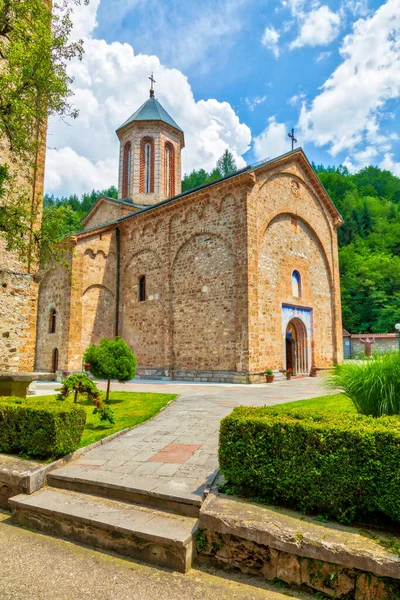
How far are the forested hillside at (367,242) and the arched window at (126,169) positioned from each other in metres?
5.17

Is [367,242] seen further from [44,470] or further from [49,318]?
[44,470]

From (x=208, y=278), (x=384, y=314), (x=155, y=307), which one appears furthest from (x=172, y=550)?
(x=384, y=314)

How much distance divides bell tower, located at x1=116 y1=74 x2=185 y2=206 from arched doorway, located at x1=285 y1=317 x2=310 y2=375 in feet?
40.6

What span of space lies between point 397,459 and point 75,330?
1648cm

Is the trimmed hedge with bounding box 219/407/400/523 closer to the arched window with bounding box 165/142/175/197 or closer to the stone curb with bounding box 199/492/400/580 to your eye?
the stone curb with bounding box 199/492/400/580

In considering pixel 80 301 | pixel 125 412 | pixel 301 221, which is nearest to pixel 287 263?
pixel 301 221

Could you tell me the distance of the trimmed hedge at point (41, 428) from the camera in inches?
193

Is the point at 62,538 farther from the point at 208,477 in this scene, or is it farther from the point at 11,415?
the point at 11,415

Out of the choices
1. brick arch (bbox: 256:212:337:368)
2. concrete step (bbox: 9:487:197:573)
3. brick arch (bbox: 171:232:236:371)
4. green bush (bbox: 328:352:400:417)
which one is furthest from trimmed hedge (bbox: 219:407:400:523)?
brick arch (bbox: 256:212:337:368)

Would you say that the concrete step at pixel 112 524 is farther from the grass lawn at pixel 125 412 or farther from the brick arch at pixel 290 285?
the brick arch at pixel 290 285

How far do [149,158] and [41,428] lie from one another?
2263cm

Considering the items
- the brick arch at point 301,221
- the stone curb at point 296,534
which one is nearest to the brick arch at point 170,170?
the brick arch at point 301,221

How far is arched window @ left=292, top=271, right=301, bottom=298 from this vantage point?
17.0m

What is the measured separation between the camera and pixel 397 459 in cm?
287
